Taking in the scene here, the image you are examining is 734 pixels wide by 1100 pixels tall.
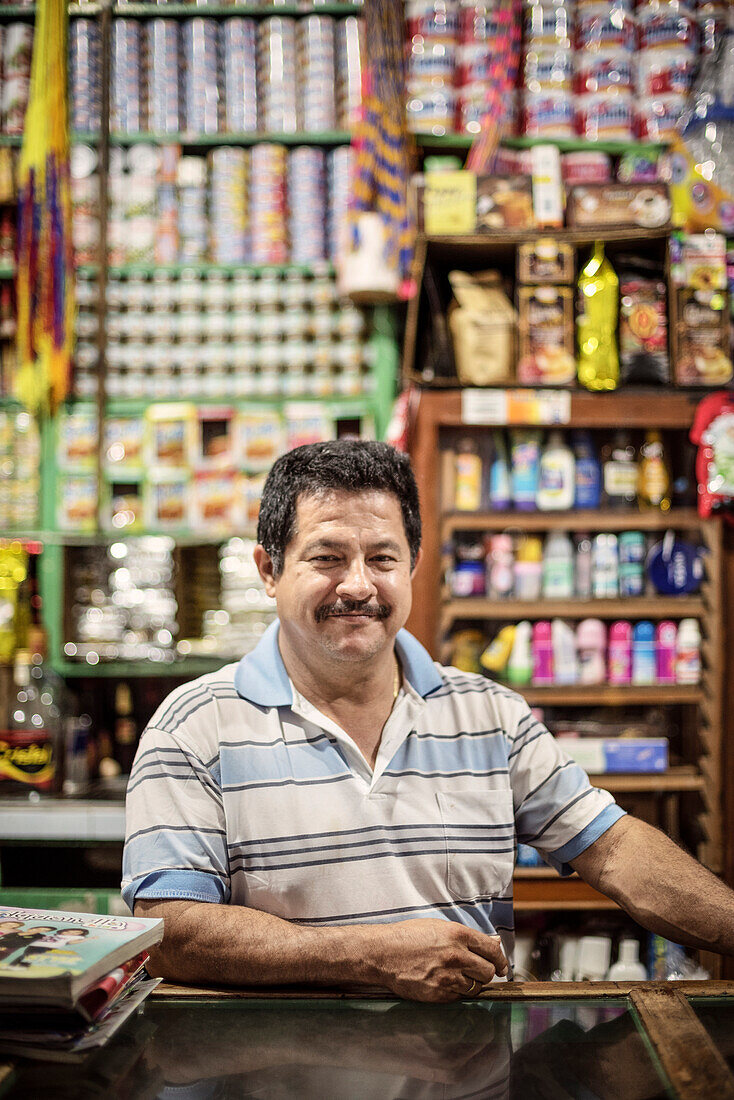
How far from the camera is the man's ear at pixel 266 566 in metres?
1.64

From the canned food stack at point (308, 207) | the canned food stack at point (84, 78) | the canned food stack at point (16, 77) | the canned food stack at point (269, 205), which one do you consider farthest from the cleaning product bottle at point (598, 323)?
the canned food stack at point (16, 77)

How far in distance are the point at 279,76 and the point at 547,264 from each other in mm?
1461

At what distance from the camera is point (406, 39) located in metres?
3.36

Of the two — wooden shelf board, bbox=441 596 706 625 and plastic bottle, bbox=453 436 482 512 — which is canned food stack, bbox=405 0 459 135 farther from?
wooden shelf board, bbox=441 596 706 625

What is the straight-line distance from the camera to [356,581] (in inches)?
58.7

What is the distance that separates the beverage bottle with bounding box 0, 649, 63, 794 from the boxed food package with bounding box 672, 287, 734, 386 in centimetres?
239

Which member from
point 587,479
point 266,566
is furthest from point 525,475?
point 266,566

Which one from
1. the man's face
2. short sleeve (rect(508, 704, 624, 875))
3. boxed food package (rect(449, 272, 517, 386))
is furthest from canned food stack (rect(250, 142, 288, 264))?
short sleeve (rect(508, 704, 624, 875))

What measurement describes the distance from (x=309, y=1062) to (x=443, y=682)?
31.9 inches

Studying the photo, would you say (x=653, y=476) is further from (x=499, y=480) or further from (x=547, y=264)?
(x=547, y=264)

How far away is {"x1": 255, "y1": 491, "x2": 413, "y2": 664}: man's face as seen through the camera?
1.50 meters

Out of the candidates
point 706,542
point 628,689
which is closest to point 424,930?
point 628,689

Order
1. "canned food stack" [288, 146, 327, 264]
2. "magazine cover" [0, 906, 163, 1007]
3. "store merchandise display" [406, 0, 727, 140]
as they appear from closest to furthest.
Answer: "magazine cover" [0, 906, 163, 1007], "store merchandise display" [406, 0, 727, 140], "canned food stack" [288, 146, 327, 264]

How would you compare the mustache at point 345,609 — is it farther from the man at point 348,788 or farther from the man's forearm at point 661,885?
the man's forearm at point 661,885
